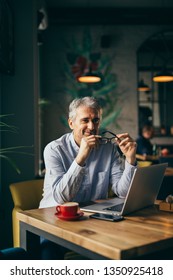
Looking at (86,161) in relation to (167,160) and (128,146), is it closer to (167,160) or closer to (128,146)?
(128,146)

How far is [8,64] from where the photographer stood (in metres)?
3.16

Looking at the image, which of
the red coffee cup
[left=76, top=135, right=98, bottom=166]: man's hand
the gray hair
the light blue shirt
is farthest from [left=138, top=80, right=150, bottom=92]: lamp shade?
the red coffee cup

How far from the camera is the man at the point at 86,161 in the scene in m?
2.13

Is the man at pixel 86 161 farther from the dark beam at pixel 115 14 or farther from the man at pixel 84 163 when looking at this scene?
the dark beam at pixel 115 14

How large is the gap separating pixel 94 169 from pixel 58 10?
4856 millimetres

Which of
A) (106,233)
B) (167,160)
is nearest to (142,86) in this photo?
(167,160)

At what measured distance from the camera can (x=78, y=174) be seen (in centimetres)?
202

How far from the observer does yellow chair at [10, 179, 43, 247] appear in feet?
7.78

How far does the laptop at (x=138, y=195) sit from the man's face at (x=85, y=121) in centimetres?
49

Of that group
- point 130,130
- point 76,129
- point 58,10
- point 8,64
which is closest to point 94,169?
point 76,129

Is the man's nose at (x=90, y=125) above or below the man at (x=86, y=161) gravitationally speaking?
above

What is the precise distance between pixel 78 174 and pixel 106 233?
1.94 ft

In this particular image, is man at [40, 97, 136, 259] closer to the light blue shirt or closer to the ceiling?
the light blue shirt

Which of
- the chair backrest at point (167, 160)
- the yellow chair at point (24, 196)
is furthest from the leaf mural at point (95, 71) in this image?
the yellow chair at point (24, 196)
